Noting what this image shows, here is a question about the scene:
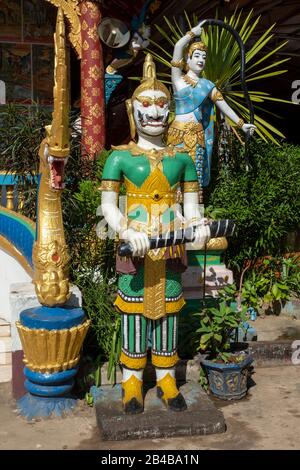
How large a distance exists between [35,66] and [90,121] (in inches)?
106

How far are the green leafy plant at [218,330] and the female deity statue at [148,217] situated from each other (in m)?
0.47

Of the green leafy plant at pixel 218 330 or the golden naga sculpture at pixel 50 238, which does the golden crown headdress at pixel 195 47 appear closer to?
the golden naga sculpture at pixel 50 238

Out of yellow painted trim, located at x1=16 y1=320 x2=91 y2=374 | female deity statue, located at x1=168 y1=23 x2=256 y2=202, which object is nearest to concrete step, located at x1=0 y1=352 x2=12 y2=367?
yellow painted trim, located at x1=16 y1=320 x2=91 y2=374

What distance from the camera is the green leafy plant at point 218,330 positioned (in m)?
4.16

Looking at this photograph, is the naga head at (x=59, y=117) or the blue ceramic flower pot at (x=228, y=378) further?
the blue ceramic flower pot at (x=228, y=378)

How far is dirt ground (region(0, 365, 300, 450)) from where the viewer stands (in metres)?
3.49

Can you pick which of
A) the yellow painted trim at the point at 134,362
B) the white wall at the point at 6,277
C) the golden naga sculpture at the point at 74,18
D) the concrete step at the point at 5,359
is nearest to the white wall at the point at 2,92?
the golden naga sculpture at the point at 74,18

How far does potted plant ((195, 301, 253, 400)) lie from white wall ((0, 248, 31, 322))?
151 centimetres

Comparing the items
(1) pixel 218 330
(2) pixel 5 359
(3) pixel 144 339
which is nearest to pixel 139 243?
(3) pixel 144 339

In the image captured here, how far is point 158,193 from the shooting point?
3619 millimetres

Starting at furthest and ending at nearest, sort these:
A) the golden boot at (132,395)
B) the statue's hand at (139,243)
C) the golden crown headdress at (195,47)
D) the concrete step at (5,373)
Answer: the golden crown headdress at (195,47) < the concrete step at (5,373) < the golden boot at (132,395) < the statue's hand at (139,243)

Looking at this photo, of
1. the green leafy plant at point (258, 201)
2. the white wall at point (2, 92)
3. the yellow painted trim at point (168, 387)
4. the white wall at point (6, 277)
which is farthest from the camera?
the white wall at point (2, 92)

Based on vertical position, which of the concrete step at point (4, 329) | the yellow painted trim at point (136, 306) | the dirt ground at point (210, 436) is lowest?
the dirt ground at point (210, 436)
